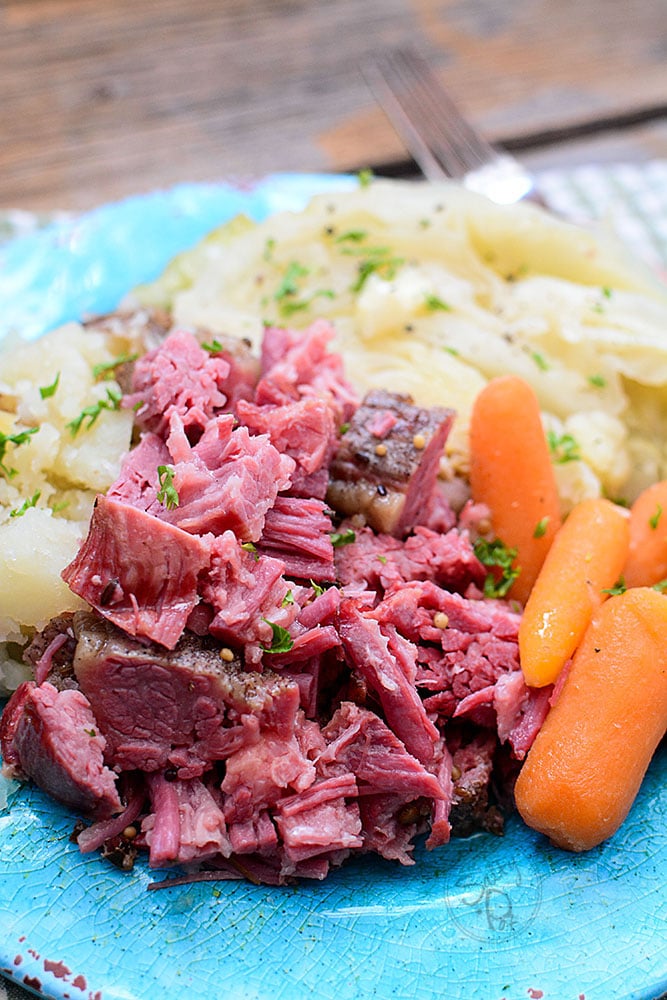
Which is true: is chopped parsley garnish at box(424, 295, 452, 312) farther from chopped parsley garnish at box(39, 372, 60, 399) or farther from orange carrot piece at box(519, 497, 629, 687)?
chopped parsley garnish at box(39, 372, 60, 399)

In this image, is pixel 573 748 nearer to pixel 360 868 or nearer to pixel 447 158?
pixel 360 868

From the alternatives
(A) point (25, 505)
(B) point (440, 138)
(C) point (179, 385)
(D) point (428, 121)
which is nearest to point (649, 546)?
(C) point (179, 385)

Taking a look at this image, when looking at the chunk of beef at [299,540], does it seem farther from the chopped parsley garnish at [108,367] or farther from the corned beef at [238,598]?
the chopped parsley garnish at [108,367]

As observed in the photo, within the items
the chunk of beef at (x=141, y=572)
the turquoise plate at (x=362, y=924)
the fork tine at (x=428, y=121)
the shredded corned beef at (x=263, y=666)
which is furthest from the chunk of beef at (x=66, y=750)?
the fork tine at (x=428, y=121)

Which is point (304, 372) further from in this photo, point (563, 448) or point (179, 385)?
point (563, 448)

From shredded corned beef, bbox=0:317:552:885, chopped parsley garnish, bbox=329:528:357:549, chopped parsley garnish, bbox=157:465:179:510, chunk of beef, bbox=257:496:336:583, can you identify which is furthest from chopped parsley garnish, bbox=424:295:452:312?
chopped parsley garnish, bbox=157:465:179:510

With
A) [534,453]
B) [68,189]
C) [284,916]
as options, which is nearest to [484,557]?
[534,453]
